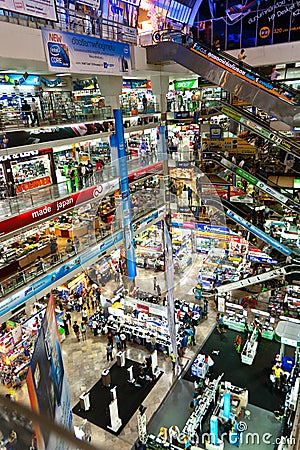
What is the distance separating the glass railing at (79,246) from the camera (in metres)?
9.46

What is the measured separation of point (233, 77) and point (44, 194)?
22.8ft

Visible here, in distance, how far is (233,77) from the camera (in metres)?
9.88

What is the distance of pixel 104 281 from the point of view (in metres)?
13.6

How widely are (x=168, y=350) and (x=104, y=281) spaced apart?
147 inches

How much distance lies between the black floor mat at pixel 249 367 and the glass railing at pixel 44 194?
285 inches

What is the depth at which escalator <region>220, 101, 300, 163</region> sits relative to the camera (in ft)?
37.7

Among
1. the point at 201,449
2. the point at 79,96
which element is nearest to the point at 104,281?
the point at 201,449

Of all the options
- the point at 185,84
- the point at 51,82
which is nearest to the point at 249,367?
the point at 51,82

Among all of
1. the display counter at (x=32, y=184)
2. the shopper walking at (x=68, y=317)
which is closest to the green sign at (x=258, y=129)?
the display counter at (x=32, y=184)

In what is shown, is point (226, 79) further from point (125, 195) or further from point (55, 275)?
point (55, 275)

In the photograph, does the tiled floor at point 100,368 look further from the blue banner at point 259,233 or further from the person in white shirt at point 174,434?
the blue banner at point 259,233

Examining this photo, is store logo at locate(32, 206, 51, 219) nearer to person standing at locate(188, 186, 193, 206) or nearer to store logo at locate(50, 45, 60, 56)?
store logo at locate(50, 45, 60, 56)

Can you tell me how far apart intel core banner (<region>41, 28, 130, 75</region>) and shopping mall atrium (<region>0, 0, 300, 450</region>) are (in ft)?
0.16

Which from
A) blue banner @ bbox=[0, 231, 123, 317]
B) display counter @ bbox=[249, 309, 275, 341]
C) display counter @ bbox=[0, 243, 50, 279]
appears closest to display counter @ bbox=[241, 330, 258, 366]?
display counter @ bbox=[249, 309, 275, 341]
